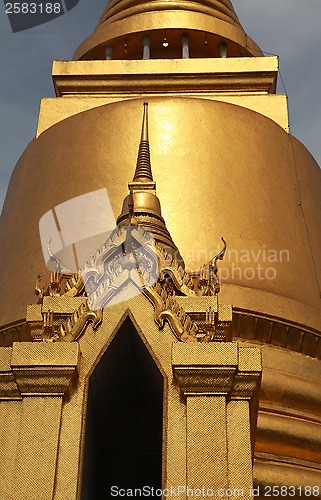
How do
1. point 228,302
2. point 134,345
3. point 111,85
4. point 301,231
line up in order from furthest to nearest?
point 111,85
point 301,231
point 228,302
point 134,345

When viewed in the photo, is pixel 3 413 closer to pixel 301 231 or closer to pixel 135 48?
pixel 301 231

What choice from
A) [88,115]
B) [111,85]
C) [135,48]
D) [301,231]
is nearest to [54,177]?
[88,115]

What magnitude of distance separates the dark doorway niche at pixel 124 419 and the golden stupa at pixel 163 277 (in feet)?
0.04

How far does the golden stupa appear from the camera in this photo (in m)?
4.65

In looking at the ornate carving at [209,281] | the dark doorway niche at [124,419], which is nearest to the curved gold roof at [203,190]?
the ornate carving at [209,281]

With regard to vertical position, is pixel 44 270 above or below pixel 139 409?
above

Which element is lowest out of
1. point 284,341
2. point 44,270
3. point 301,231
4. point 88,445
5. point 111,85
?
point 88,445

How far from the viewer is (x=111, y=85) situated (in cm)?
1123

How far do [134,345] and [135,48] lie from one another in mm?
8936

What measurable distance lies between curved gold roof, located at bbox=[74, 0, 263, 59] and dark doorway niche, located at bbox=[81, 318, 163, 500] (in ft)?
28.1

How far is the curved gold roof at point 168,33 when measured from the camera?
503 inches

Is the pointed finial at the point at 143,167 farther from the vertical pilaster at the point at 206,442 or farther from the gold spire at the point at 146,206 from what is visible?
the vertical pilaster at the point at 206,442

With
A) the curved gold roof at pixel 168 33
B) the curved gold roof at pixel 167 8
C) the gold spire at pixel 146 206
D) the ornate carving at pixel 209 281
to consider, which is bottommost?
the ornate carving at pixel 209 281

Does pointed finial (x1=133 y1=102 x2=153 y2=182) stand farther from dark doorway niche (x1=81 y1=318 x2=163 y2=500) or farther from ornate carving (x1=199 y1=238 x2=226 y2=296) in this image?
dark doorway niche (x1=81 y1=318 x2=163 y2=500)
